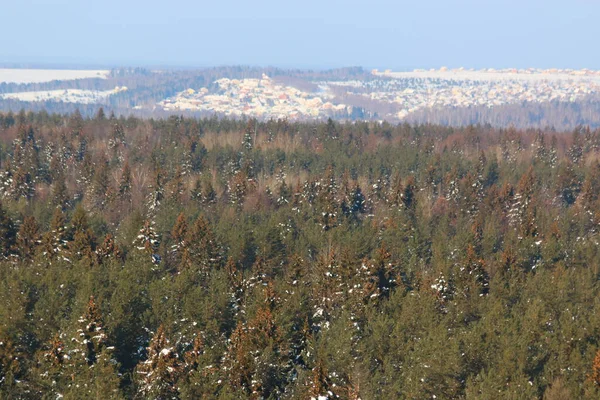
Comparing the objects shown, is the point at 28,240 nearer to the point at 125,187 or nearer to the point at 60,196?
the point at 60,196

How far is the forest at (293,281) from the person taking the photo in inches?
1121

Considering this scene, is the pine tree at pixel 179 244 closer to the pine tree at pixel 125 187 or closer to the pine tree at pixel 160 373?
the pine tree at pixel 160 373

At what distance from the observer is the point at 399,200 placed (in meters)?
75.5

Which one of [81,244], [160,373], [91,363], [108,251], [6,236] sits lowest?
[91,363]

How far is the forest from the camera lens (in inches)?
1121

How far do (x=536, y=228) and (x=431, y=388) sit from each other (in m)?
39.8

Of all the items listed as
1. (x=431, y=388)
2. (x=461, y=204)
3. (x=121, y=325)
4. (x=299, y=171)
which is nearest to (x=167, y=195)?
(x=299, y=171)

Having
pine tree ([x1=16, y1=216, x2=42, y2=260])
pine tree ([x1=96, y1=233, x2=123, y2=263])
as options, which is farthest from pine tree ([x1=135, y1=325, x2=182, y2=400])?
pine tree ([x1=16, y1=216, x2=42, y2=260])

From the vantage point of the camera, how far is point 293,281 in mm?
A: 44344

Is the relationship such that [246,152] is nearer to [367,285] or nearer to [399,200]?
[399,200]

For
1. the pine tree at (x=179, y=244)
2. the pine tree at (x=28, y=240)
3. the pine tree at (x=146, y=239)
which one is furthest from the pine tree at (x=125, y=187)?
the pine tree at (x=146, y=239)

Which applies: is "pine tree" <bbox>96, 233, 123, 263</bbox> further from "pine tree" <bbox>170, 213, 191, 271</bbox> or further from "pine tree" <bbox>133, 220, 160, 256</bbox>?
"pine tree" <bbox>170, 213, 191, 271</bbox>

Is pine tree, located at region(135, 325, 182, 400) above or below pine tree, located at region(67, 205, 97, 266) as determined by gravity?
below

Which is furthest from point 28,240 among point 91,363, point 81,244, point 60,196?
point 91,363
